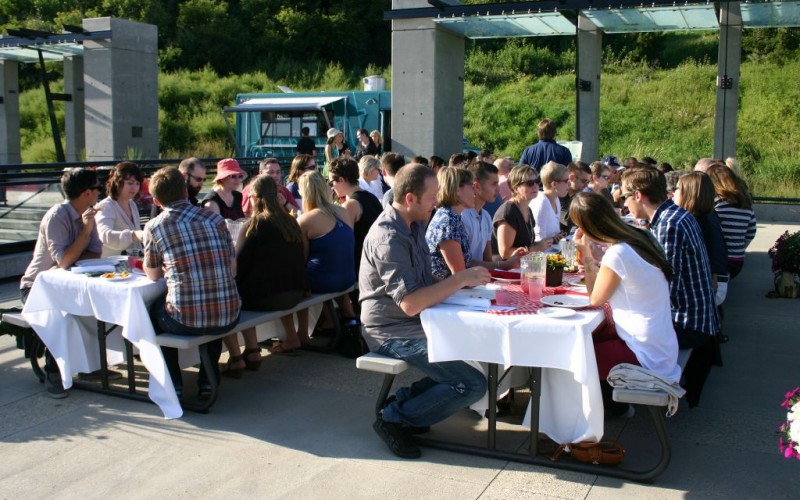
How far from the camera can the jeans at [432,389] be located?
386 cm

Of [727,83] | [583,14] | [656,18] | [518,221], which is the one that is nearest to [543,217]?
[518,221]

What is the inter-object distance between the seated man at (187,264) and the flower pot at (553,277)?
73.3 inches

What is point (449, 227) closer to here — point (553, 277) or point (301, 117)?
point (553, 277)

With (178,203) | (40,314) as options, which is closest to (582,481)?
(178,203)

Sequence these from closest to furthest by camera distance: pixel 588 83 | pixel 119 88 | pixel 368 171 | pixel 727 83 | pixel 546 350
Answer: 1. pixel 546 350
2. pixel 368 171
3. pixel 727 83
4. pixel 588 83
5. pixel 119 88

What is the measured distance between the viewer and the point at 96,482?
366 centimetres

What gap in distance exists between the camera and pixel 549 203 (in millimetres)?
6477

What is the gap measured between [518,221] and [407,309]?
212cm

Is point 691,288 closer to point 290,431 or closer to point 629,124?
point 290,431

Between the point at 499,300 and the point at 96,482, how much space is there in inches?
85.7

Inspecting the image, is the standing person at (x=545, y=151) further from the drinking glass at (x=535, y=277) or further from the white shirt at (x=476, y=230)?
the drinking glass at (x=535, y=277)

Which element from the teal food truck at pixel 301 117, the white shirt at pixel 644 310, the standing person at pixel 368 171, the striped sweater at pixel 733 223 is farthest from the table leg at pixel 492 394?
the teal food truck at pixel 301 117

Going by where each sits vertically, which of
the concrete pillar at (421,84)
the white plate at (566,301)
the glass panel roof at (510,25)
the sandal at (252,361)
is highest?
the glass panel roof at (510,25)

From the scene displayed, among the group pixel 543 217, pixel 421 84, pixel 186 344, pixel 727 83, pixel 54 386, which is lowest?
pixel 54 386
